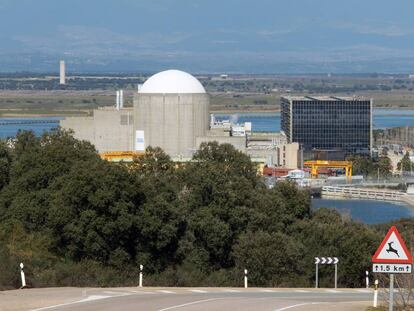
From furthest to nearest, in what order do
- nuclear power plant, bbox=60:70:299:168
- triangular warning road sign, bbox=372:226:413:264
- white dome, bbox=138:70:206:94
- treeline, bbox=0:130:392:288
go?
white dome, bbox=138:70:206:94 < nuclear power plant, bbox=60:70:299:168 < treeline, bbox=0:130:392:288 < triangular warning road sign, bbox=372:226:413:264

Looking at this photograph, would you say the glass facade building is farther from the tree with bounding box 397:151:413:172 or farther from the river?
the river

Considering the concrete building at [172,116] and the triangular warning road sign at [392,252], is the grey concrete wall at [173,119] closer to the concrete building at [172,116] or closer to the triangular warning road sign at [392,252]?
the concrete building at [172,116]

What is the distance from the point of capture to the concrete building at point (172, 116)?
76.3 m

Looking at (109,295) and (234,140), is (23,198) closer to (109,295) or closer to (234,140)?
(109,295)

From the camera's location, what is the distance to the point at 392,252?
15633 mm

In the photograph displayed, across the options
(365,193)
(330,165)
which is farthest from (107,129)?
(330,165)

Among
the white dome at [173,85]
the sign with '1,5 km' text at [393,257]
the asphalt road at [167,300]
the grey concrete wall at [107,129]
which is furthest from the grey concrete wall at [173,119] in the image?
the sign with '1,5 km' text at [393,257]

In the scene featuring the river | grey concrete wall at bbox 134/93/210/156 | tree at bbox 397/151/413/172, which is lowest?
the river

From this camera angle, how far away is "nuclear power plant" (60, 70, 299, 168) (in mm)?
76312

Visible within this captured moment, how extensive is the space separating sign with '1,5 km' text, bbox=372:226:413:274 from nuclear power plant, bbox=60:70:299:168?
57657 mm

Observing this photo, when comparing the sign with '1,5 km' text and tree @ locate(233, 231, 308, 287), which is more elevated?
the sign with '1,5 km' text

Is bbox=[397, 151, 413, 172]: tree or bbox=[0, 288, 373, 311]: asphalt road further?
bbox=[397, 151, 413, 172]: tree

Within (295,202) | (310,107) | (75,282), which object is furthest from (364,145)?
(75,282)

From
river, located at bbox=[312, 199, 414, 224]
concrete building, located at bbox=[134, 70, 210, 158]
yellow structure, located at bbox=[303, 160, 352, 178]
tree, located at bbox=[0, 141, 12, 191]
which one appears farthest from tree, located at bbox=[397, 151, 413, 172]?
tree, located at bbox=[0, 141, 12, 191]
